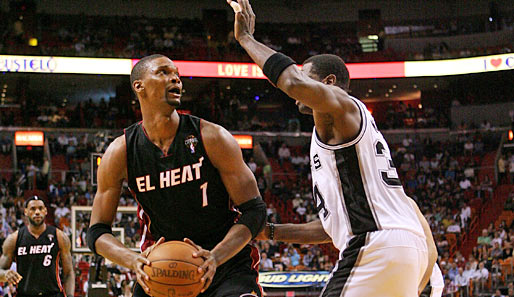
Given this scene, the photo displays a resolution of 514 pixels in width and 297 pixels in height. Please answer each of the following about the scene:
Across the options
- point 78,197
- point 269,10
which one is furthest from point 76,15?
point 78,197

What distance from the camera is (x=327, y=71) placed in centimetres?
442

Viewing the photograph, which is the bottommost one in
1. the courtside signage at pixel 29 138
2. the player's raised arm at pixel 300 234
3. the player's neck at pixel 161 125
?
the player's raised arm at pixel 300 234

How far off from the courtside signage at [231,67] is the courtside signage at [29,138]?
2.48 m

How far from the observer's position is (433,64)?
1097 inches

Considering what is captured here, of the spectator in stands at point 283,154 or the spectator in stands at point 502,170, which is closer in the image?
the spectator in stands at point 502,170

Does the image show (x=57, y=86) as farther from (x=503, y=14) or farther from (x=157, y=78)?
(x=157, y=78)

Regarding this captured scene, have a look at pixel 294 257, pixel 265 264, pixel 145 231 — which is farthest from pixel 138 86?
pixel 294 257

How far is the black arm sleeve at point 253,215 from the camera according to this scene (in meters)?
4.37

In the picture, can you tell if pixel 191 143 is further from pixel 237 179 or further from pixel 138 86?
pixel 138 86

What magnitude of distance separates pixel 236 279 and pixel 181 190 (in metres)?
0.65

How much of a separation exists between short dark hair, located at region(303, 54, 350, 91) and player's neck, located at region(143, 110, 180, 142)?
38.4 inches

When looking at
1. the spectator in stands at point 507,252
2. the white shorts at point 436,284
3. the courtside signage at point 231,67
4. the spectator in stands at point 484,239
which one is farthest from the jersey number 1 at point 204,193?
the courtside signage at point 231,67

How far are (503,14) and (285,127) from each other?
11.2 meters

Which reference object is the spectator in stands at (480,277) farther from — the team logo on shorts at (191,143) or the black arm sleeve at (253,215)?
the team logo on shorts at (191,143)
